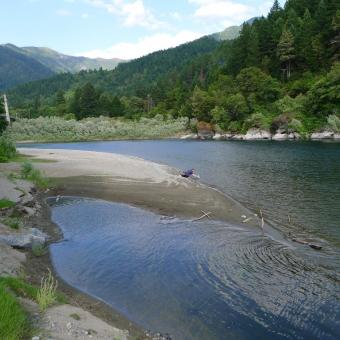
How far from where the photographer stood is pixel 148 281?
47.7 feet

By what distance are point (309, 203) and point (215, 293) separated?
15.1 m

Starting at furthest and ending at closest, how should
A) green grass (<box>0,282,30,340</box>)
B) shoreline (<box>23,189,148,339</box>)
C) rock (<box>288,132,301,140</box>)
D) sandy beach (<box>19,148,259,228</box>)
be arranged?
rock (<box>288,132,301,140</box>) < sandy beach (<box>19,148,259,228</box>) < shoreline (<box>23,189,148,339</box>) < green grass (<box>0,282,30,340</box>)

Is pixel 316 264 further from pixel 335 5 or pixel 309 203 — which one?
pixel 335 5

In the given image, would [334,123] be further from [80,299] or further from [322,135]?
[80,299]

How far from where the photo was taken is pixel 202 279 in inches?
578

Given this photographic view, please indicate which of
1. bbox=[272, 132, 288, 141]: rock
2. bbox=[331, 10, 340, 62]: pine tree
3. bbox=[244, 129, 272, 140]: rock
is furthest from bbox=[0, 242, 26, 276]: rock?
bbox=[331, 10, 340, 62]: pine tree

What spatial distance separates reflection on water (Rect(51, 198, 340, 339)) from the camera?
1148 centimetres

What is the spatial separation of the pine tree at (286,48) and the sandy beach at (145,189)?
77.3 meters

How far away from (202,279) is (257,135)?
260ft

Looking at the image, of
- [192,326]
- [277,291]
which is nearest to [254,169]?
[277,291]

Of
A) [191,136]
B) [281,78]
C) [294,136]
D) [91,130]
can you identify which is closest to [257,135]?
[294,136]

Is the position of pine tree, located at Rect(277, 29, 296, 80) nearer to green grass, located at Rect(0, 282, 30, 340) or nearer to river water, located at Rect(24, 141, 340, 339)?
river water, located at Rect(24, 141, 340, 339)

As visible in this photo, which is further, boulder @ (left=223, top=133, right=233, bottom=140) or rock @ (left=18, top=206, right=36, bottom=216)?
boulder @ (left=223, top=133, right=233, bottom=140)

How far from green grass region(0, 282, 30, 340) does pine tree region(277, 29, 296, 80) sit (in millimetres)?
106913
